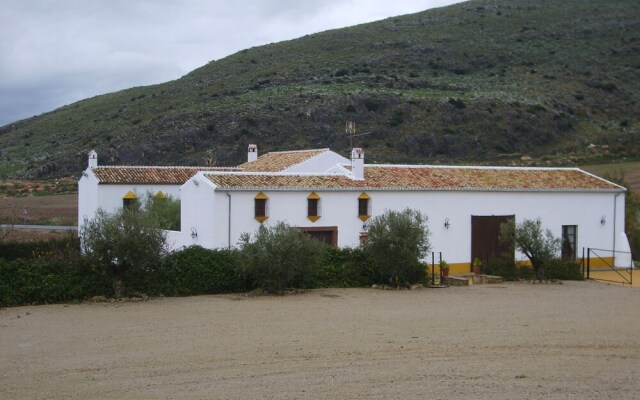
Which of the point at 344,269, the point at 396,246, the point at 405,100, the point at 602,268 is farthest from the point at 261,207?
the point at 405,100

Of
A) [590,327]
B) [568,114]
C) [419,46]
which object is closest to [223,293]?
[590,327]

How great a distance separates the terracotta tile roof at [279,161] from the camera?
113 ft

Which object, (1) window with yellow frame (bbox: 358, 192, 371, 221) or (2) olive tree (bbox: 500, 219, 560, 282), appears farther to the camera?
(1) window with yellow frame (bbox: 358, 192, 371, 221)

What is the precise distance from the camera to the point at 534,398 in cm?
998

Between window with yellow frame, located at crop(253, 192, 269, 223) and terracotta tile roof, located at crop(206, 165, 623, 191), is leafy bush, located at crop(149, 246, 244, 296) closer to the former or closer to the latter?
window with yellow frame, located at crop(253, 192, 269, 223)

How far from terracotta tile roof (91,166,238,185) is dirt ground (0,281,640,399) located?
15800mm

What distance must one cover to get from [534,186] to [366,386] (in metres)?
21.7

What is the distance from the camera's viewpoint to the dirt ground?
34.3 ft

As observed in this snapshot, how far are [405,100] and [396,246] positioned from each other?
42418 millimetres

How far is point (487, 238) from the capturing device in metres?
29.7

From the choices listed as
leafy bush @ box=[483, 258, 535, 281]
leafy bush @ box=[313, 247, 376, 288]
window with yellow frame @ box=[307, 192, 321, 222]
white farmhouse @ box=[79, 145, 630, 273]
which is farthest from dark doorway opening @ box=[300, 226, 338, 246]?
leafy bush @ box=[483, 258, 535, 281]

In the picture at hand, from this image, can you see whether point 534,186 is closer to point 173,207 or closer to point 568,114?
point 173,207

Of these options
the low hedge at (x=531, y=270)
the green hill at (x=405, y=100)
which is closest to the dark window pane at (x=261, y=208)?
the low hedge at (x=531, y=270)

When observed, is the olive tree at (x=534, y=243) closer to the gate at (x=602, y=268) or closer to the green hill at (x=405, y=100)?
the gate at (x=602, y=268)
